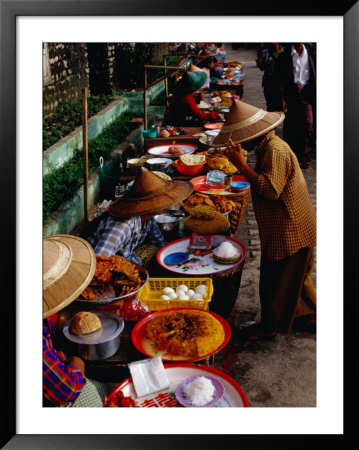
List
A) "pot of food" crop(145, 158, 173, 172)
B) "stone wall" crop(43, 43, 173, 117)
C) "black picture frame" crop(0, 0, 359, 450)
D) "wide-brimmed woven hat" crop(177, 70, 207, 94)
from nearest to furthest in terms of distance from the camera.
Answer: "black picture frame" crop(0, 0, 359, 450) < "pot of food" crop(145, 158, 173, 172) < "wide-brimmed woven hat" crop(177, 70, 207, 94) < "stone wall" crop(43, 43, 173, 117)

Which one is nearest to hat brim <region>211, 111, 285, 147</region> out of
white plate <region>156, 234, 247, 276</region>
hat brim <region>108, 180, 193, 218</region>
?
hat brim <region>108, 180, 193, 218</region>

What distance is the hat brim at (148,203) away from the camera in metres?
3.90

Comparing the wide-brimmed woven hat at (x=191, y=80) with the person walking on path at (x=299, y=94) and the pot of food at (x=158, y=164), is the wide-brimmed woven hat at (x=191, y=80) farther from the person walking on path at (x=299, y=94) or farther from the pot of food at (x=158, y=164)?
the pot of food at (x=158, y=164)

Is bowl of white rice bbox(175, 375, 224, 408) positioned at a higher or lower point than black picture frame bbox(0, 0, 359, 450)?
lower

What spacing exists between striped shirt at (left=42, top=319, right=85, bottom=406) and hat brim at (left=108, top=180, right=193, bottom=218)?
4.61 feet

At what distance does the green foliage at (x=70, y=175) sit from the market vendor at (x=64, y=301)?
110 inches

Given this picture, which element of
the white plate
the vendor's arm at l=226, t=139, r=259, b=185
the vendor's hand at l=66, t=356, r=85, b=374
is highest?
the vendor's arm at l=226, t=139, r=259, b=185

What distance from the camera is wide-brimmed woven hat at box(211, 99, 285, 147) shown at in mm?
3848

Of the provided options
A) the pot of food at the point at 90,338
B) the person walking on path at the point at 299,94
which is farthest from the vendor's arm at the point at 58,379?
the person walking on path at the point at 299,94

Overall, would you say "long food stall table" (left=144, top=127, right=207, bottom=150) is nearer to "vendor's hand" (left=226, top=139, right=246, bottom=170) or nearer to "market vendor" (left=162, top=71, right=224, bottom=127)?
"market vendor" (left=162, top=71, right=224, bottom=127)

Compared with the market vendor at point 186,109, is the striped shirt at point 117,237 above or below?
below

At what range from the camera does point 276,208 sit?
400 centimetres

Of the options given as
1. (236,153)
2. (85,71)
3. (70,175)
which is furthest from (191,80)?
(236,153)
